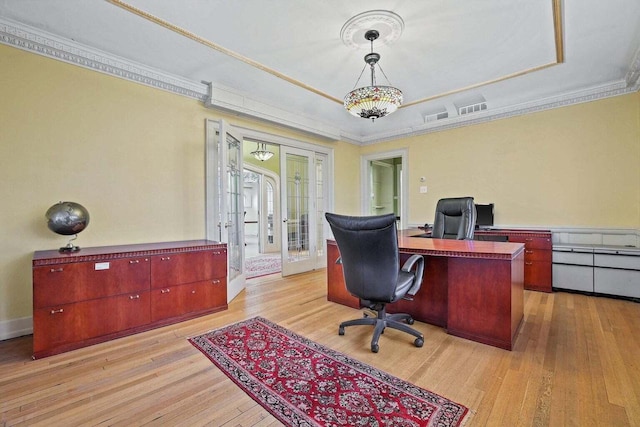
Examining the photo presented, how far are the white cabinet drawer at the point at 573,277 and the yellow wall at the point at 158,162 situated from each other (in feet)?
2.38

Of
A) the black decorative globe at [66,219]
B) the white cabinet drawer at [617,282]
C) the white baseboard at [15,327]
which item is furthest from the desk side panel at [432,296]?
the white baseboard at [15,327]

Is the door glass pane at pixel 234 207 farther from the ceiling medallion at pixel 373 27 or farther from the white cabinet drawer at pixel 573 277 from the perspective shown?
the white cabinet drawer at pixel 573 277

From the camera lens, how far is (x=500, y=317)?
229cm

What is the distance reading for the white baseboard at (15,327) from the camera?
2.54 meters

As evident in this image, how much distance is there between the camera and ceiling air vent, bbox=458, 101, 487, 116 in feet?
15.0

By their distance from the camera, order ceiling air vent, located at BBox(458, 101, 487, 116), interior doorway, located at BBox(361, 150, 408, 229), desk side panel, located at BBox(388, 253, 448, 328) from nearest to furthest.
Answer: desk side panel, located at BBox(388, 253, 448, 328) → ceiling air vent, located at BBox(458, 101, 487, 116) → interior doorway, located at BBox(361, 150, 408, 229)

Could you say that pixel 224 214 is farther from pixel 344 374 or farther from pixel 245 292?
pixel 344 374

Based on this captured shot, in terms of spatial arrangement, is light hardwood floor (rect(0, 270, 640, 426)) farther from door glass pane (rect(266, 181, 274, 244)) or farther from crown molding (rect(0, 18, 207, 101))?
door glass pane (rect(266, 181, 274, 244))

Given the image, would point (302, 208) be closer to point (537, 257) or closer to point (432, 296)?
point (432, 296)

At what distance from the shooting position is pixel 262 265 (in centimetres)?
594

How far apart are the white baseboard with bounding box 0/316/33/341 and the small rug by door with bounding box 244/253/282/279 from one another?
267 centimetres

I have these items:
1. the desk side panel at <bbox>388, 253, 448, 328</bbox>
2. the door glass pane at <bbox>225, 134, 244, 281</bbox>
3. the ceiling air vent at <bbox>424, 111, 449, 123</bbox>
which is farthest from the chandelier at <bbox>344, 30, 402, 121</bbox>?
the ceiling air vent at <bbox>424, 111, 449, 123</bbox>

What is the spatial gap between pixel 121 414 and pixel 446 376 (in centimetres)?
197

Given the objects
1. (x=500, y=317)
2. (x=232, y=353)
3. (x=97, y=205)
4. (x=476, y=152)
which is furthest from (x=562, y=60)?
(x=97, y=205)
